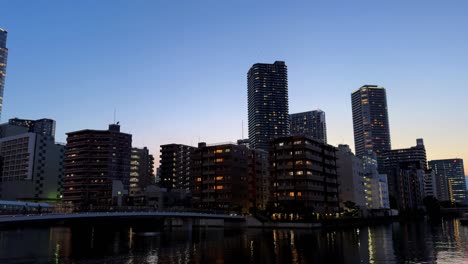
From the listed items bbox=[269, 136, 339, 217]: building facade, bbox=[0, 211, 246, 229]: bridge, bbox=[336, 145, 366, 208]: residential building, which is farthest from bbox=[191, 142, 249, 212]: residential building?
bbox=[336, 145, 366, 208]: residential building

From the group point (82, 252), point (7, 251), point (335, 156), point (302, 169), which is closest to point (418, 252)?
point (82, 252)

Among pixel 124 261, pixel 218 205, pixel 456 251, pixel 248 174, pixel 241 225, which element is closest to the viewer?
pixel 124 261

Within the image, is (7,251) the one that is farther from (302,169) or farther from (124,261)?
(302,169)

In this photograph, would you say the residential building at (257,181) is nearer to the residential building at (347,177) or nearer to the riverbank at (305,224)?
the riverbank at (305,224)

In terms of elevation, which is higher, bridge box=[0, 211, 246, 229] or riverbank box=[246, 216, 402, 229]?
bridge box=[0, 211, 246, 229]

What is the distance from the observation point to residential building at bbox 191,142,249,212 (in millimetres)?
173625

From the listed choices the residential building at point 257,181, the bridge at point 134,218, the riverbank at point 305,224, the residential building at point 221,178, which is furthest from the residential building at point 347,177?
the bridge at point 134,218

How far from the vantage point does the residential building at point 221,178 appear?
6836 inches

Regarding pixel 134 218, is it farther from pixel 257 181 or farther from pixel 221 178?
pixel 257 181

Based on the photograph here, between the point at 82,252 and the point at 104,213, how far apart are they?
17837 mm

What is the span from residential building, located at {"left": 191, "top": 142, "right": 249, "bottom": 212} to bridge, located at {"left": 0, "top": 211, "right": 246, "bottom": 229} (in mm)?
17818

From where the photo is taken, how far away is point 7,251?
2904 inches

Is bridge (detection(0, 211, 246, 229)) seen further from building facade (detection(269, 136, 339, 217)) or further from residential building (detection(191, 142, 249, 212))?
building facade (detection(269, 136, 339, 217))

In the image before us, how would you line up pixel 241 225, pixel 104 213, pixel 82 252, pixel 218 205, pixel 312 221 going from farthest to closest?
pixel 218 205 < pixel 241 225 < pixel 312 221 < pixel 104 213 < pixel 82 252
